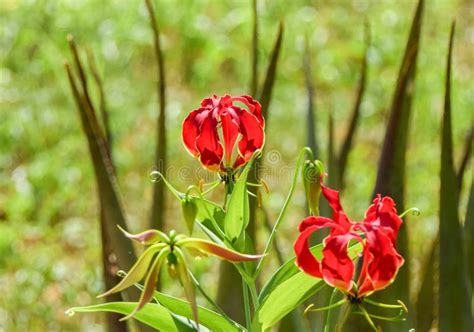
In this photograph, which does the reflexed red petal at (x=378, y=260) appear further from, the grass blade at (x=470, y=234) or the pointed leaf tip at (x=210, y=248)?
the grass blade at (x=470, y=234)

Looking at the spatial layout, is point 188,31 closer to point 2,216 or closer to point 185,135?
point 2,216

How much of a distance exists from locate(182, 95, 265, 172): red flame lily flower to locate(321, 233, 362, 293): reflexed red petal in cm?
16

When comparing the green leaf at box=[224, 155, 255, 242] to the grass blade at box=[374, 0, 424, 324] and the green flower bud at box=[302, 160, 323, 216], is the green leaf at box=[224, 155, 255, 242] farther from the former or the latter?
the grass blade at box=[374, 0, 424, 324]

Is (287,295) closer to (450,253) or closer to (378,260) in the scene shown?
(378,260)

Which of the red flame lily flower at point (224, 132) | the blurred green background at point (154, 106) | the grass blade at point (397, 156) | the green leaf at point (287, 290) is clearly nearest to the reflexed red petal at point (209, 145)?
the red flame lily flower at point (224, 132)

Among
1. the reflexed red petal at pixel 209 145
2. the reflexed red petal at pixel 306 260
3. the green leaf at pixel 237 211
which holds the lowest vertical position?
the reflexed red petal at pixel 306 260

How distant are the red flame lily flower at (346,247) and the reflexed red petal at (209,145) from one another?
0.49ft

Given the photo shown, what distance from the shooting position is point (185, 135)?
925 mm

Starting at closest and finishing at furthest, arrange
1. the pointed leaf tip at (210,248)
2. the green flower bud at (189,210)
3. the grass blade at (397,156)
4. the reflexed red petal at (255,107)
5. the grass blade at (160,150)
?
the pointed leaf tip at (210,248), the green flower bud at (189,210), the reflexed red petal at (255,107), the grass blade at (397,156), the grass blade at (160,150)

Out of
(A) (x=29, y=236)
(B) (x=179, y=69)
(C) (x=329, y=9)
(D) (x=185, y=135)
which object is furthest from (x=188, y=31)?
(D) (x=185, y=135)

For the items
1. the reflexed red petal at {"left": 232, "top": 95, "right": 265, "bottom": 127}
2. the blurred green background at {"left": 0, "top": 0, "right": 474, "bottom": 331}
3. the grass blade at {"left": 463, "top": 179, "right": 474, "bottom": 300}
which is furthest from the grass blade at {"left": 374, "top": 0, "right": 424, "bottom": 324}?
the blurred green background at {"left": 0, "top": 0, "right": 474, "bottom": 331}

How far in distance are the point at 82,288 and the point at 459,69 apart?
1.69m

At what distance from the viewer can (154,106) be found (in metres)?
3.11

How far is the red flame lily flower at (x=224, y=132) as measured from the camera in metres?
0.91
